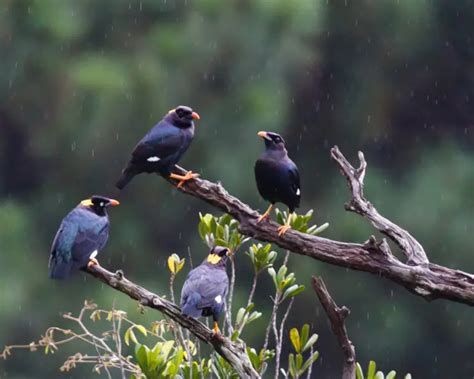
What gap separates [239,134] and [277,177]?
4.55m

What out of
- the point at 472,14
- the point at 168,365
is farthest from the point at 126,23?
the point at 168,365

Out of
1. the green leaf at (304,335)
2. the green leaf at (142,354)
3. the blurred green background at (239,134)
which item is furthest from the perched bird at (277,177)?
the blurred green background at (239,134)

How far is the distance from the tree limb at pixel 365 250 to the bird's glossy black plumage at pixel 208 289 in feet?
0.69

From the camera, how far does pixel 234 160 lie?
9.01m

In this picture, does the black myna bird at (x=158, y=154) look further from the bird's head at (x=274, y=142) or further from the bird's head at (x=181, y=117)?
the bird's head at (x=274, y=142)

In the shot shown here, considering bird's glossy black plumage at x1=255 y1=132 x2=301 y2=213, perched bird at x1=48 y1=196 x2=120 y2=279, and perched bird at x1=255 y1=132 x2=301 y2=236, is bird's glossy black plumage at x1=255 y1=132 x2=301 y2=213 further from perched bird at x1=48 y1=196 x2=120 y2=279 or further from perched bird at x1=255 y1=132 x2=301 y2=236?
perched bird at x1=48 y1=196 x2=120 y2=279

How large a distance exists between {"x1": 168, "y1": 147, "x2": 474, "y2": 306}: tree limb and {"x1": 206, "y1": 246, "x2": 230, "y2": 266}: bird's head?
21 centimetres

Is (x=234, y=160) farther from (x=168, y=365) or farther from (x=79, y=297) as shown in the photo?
(x=168, y=365)

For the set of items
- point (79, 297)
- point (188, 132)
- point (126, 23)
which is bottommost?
point (79, 297)

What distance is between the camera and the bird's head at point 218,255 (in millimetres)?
4316

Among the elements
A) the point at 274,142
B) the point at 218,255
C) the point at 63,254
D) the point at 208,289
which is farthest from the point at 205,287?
the point at 274,142

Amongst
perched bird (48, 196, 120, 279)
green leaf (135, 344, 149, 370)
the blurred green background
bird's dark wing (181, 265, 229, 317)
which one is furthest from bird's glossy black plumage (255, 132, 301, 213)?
the blurred green background

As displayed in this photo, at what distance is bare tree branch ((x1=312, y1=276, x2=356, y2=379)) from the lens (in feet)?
12.0

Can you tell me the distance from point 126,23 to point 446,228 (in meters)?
2.87
